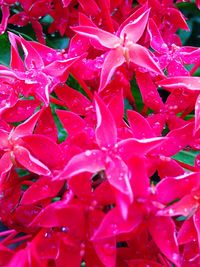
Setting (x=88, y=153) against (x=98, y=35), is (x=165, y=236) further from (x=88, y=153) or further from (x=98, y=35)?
(x=98, y=35)

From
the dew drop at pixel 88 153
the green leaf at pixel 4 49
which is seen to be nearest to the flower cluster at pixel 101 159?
the dew drop at pixel 88 153

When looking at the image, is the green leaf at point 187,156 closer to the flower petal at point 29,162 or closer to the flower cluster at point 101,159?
the flower cluster at point 101,159

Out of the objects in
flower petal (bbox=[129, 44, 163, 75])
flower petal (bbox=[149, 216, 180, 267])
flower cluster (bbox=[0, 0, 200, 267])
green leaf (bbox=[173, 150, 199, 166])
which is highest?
flower petal (bbox=[129, 44, 163, 75])

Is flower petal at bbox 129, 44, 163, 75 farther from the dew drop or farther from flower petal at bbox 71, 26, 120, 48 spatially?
the dew drop

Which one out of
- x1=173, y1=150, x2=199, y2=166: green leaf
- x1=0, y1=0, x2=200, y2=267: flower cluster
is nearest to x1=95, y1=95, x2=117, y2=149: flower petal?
x1=0, y1=0, x2=200, y2=267: flower cluster

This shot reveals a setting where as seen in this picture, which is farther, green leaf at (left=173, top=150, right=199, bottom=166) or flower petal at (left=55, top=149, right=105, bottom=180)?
green leaf at (left=173, top=150, right=199, bottom=166)

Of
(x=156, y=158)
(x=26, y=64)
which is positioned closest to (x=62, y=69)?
(x=26, y=64)

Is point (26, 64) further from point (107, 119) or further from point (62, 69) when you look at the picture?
point (107, 119)

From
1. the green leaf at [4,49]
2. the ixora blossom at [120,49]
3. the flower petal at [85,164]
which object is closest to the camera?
the flower petal at [85,164]
